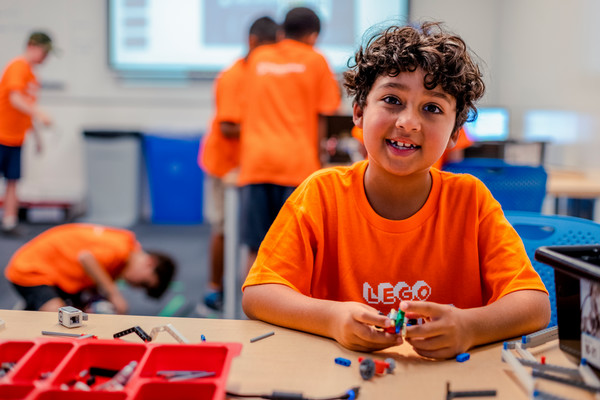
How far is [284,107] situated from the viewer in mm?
2531

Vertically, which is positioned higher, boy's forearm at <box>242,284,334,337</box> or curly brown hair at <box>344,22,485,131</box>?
curly brown hair at <box>344,22,485,131</box>

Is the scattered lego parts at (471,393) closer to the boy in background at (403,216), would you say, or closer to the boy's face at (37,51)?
the boy in background at (403,216)

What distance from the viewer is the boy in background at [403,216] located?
1.05m

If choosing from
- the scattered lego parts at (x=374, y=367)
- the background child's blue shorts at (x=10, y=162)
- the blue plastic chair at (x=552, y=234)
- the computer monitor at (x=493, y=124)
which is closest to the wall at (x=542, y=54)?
the computer monitor at (x=493, y=124)

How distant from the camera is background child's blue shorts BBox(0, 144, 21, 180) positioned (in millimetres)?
4492

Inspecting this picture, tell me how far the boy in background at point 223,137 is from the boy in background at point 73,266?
0.68 meters

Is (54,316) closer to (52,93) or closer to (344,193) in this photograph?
(344,193)

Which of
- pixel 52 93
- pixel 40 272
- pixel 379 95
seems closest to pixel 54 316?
pixel 379 95

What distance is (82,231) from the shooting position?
2393 mm

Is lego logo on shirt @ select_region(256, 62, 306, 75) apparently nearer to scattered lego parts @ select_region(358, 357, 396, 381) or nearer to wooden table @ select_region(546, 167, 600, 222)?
wooden table @ select_region(546, 167, 600, 222)

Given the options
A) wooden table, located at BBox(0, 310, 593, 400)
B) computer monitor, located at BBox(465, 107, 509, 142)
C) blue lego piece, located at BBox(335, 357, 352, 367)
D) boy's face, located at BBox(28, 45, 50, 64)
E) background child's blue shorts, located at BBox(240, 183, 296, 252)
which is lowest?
background child's blue shorts, located at BBox(240, 183, 296, 252)

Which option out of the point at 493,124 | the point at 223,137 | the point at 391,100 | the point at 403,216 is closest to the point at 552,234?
the point at 403,216

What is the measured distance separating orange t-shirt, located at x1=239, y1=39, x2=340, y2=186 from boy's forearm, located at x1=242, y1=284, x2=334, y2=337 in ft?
5.18

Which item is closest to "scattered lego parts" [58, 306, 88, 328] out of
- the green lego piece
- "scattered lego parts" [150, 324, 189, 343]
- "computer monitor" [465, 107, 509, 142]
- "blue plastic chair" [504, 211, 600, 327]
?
"scattered lego parts" [150, 324, 189, 343]
